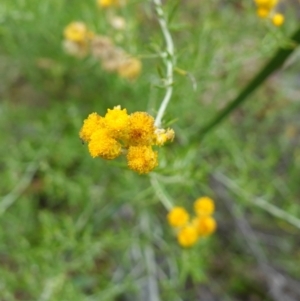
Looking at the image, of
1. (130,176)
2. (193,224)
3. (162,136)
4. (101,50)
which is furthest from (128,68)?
(162,136)

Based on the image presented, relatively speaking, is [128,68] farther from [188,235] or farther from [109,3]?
[188,235]

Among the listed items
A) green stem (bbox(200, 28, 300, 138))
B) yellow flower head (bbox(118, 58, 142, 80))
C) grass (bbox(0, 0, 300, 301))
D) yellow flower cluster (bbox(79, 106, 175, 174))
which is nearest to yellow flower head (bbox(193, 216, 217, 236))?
grass (bbox(0, 0, 300, 301))

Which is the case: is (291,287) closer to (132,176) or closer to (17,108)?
(132,176)

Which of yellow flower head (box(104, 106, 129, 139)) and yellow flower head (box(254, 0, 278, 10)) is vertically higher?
yellow flower head (box(254, 0, 278, 10))

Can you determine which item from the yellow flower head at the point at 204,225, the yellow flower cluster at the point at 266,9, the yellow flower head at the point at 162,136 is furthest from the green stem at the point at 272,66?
the yellow flower head at the point at 162,136

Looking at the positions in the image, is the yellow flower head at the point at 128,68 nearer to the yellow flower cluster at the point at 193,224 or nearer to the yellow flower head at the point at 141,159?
the yellow flower cluster at the point at 193,224

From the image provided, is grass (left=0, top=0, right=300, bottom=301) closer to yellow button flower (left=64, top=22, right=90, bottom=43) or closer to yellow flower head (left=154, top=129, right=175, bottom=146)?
yellow button flower (left=64, top=22, right=90, bottom=43)

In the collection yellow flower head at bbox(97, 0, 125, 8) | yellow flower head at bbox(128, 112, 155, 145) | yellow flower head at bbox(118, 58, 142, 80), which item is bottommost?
yellow flower head at bbox(128, 112, 155, 145)
